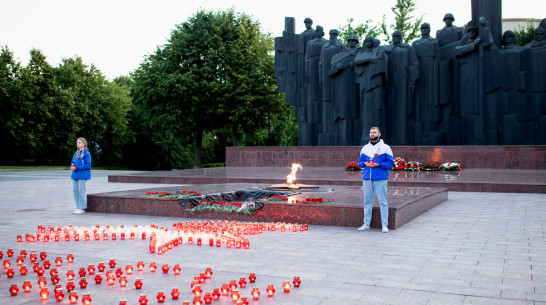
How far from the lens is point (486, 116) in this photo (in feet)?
67.6

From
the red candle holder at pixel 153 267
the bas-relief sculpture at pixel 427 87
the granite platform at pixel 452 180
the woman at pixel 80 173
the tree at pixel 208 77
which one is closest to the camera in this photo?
the red candle holder at pixel 153 267

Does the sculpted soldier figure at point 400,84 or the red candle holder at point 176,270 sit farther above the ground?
the sculpted soldier figure at point 400,84

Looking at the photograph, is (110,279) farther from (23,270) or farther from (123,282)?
(23,270)

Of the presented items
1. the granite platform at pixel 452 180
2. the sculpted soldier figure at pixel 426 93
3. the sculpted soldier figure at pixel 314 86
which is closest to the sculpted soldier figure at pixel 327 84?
the sculpted soldier figure at pixel 314 86

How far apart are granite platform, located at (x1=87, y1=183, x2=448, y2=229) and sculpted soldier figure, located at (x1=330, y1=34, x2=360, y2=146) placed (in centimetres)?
1292

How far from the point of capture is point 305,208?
8516 millimetres

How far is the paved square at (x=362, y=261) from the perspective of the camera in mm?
4395

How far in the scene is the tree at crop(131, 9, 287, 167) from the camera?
34.0 m

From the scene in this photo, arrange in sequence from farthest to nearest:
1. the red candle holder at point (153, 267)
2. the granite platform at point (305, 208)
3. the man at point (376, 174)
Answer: the granite platform at point (305, 208) → the man at point (376, 174) → the red candle holder at point (153, 267)

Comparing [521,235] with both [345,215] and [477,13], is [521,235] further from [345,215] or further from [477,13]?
[477,13]

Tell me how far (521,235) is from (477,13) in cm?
1584

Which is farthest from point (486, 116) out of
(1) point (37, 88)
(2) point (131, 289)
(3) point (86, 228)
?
(1) point (37, 88)

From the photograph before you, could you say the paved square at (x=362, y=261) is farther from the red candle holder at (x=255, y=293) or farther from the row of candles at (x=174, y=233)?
the row of candles at (x=174, y=233)

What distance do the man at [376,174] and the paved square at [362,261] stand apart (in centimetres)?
27
